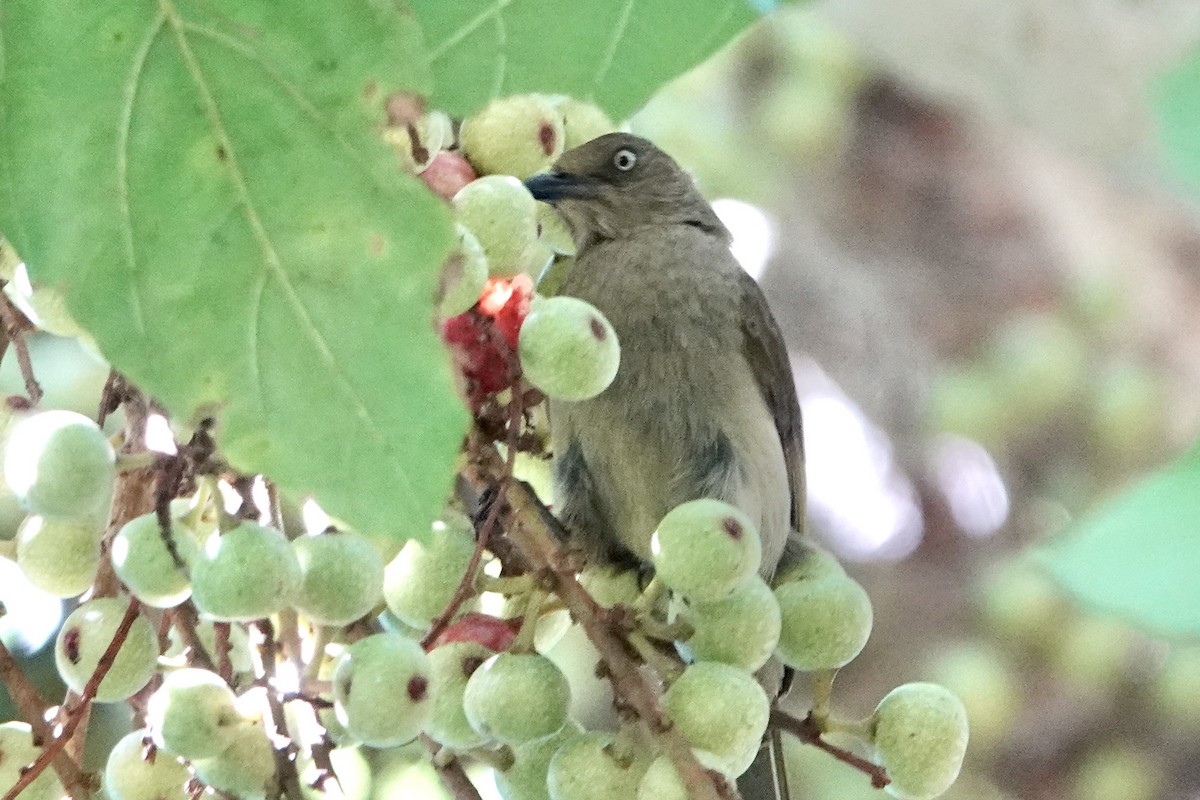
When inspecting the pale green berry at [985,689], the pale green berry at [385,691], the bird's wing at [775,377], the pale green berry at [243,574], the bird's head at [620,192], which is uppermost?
the pale green berry at [243,574]

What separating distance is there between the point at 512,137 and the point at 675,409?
0.74 m

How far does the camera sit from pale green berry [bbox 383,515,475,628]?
900 millimetres

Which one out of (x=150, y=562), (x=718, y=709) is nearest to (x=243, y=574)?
(x=150, y=562)

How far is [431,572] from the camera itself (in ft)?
2.96

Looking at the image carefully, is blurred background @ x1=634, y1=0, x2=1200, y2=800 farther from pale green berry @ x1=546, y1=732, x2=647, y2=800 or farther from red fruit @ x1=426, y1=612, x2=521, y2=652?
pale green berry @ x1=546, y1=732, x2=647, y2=800

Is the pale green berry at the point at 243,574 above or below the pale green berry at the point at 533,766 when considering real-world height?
above

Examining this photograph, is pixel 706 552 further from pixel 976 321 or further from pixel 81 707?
pixel 976 321

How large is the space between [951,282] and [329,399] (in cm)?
296

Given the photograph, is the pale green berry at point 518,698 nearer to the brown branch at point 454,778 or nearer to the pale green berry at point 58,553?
the brown branch at point 454,778

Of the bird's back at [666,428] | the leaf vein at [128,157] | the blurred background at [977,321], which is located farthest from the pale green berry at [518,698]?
the blurred background at [977,321]

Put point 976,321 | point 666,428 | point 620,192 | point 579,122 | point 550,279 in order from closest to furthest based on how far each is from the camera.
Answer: point 579,122
point 550,279
point 666,428
point 620,192
point 976,321

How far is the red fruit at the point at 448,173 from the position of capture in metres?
0.88

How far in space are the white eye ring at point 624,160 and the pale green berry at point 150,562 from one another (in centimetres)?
122

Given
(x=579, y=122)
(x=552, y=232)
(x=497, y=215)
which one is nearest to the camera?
(x=497, y=215)
